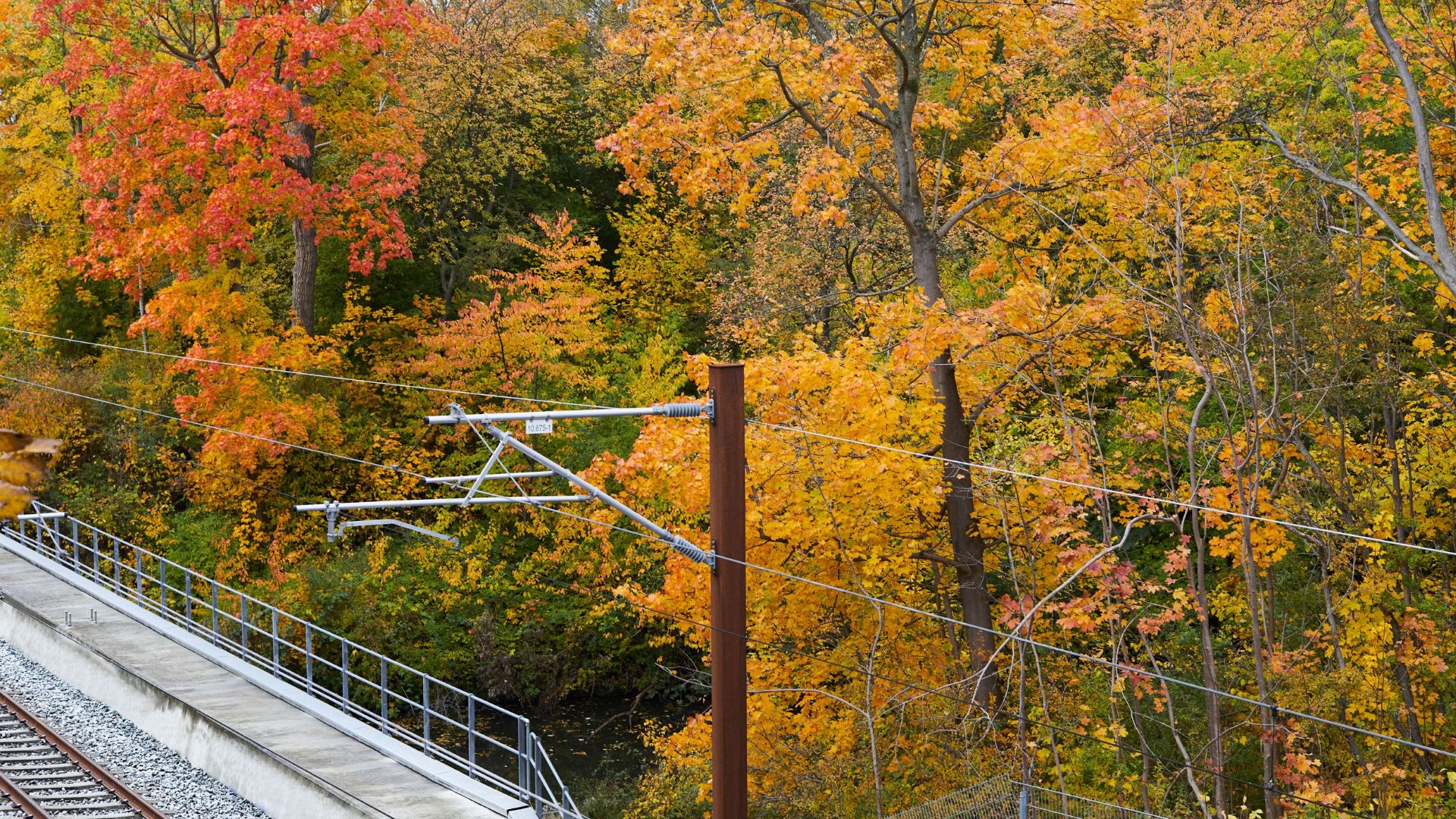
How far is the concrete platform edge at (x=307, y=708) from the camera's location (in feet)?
48.2

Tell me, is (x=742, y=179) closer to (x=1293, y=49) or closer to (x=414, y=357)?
(x=1293, y=49)

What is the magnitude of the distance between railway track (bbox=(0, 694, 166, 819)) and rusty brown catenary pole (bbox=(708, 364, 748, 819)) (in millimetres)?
6717

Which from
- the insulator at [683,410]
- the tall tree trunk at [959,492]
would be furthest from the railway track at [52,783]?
the tall tree trunk at [959,492]

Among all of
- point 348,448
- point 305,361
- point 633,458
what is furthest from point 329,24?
point 633,458

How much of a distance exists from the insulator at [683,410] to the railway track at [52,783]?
7.53 meters

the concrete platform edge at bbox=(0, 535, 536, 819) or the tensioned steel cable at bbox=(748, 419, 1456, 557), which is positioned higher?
the tensioned steel cable at bbox=(748, 419, 1456, 557)

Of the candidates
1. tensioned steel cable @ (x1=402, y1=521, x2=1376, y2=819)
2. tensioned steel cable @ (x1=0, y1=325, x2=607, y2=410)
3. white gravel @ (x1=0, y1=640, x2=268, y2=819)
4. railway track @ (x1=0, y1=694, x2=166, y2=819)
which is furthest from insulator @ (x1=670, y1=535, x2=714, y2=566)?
tensioned steel cable @ (x1=0, y1=325, x2=607, y2=410)

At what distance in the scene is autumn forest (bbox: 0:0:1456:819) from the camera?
16.1 m

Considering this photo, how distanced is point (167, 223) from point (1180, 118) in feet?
56.8

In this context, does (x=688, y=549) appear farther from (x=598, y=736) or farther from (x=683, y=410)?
(x=598, y=736)

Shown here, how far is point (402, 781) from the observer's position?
50.0 ft

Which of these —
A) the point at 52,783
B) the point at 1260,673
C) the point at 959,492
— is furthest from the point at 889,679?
the point at 52,783

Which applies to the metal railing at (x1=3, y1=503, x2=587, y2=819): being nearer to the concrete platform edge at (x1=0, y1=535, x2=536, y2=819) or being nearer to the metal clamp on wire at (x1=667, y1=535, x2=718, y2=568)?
the concrete platform edge at (x1=0, y1=535, x2=536, y2=819)

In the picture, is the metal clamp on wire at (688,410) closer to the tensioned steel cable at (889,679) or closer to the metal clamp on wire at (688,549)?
the metal clamp on wire at (688,549)
